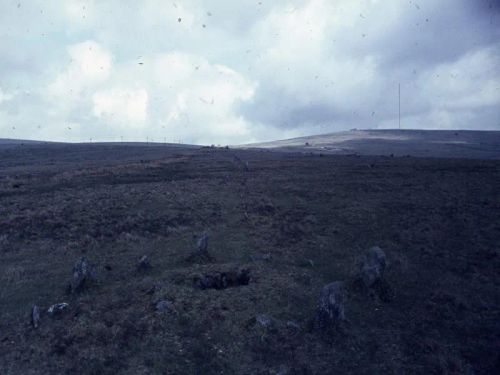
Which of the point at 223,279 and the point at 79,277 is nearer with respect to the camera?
the point at 79,277

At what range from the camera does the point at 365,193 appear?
37344 mm

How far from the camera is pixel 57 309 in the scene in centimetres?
1766

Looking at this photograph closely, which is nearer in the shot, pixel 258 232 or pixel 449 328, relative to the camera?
pixel 449 328

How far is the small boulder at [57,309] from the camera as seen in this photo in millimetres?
17500

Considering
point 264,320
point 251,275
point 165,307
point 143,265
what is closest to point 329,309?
point 264,320

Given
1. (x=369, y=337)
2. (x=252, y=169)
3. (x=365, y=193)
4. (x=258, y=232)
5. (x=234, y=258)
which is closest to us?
(x=369, y=337)

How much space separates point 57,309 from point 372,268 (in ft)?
44.0

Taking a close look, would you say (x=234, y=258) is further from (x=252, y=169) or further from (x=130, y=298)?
(x=252, y=169)

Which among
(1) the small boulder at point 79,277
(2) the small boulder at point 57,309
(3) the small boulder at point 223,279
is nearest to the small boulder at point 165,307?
(3) the small boulder at point 223,279

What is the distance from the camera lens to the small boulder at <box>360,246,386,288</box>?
1964cm

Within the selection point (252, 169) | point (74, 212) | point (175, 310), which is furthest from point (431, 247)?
point (252, 169)

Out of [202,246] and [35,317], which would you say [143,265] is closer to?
[202,246]

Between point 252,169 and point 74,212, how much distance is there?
27064 millimetres

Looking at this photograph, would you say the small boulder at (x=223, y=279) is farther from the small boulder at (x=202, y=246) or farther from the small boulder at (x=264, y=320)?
the small boulder at (x=264, y=320)
